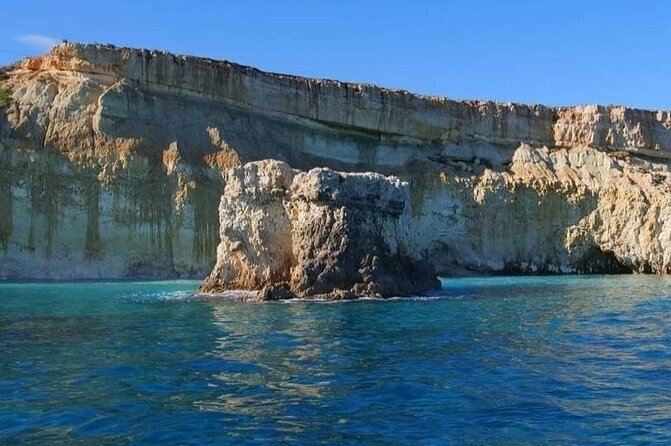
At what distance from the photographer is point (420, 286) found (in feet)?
86.3

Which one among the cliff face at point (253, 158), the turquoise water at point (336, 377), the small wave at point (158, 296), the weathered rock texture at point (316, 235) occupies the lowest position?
the turquoise water at point (336, 377)

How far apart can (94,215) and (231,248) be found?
15.5m

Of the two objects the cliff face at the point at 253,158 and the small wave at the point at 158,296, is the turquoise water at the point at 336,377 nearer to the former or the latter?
the small wave at the point at 158,296

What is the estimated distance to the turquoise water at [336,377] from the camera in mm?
7918

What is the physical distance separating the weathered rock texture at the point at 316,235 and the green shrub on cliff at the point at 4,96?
1946 centimetres

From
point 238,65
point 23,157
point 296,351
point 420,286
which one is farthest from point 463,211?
point 296,351

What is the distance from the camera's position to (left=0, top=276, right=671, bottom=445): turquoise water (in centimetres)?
792

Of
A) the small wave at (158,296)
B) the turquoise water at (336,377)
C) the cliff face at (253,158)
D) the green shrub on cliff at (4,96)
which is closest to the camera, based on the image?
the turquoise water at (336,377)

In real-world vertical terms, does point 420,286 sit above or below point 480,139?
below

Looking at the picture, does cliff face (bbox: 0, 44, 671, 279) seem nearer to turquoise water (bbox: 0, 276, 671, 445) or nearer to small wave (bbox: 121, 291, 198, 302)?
small wave (bbox: 121, 291, 198, 302)

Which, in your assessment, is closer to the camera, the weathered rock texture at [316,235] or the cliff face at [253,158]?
the weathered rock texture at [316,235]

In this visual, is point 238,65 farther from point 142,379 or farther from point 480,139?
point 142,379

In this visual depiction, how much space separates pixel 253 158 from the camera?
144ft

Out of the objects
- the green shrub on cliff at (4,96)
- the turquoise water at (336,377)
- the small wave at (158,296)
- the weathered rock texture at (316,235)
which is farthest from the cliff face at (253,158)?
the turquoise water at (336,377)
